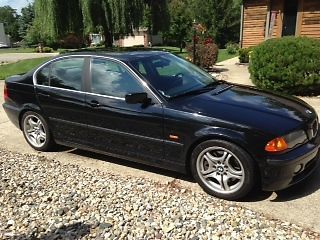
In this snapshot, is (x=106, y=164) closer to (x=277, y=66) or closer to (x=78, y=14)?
(x=277, y=66)

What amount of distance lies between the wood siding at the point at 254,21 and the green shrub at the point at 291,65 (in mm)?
9437

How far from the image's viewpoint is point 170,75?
4684mm

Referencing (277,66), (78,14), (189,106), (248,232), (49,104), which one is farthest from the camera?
(78,14)

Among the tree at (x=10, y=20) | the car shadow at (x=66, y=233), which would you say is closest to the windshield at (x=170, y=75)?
the car shadow at (x=66, y=233)

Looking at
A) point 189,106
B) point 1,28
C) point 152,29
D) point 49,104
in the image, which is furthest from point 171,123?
point 1,28

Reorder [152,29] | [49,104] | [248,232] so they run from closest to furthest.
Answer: [248,232] < [49,104] < [152,29]

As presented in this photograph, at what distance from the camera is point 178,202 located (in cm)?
396

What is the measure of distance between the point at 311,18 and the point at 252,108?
46.1 ft

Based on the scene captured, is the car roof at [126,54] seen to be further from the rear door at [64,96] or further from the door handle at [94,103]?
the door handle at [94,103]

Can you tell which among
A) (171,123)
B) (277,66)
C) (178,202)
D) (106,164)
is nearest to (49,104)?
(106,164)

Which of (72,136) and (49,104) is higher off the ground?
(49,104)

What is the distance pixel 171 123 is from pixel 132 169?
1.11 metres

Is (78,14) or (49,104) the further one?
(78,14)

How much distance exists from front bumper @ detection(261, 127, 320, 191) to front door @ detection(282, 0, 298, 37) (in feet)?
47.1
